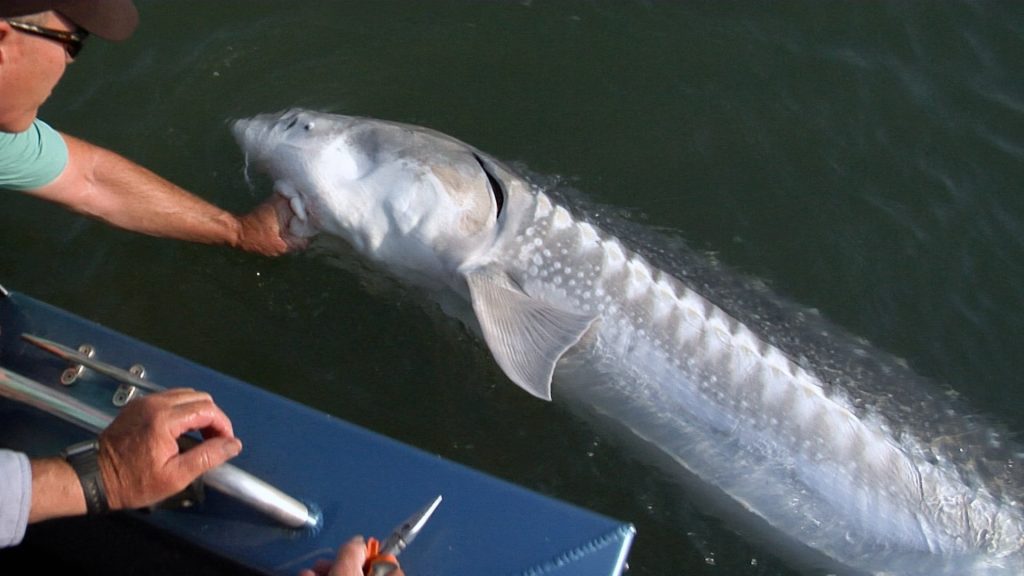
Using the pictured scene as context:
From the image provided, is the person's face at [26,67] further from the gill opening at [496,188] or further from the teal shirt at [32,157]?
the gill opening at [496,188]

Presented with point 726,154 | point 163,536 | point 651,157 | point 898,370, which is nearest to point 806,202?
point 726,154

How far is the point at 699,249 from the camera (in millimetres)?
4566

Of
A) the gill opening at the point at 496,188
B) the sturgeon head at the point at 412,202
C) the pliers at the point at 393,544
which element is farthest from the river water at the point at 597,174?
the pliers at the point at 393,544

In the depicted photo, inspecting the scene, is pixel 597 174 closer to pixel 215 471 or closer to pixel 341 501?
pixel 341 501

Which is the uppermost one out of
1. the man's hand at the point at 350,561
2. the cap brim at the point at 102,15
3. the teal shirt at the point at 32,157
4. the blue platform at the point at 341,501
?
the cap brim at the point at 102,15

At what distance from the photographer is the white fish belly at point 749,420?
350cm

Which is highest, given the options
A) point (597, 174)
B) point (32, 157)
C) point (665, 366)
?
point (32, 157)

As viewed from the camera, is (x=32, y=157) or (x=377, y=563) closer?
(x=377, y=563)

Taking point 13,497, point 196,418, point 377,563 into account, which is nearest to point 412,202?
point 196,418

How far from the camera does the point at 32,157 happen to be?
3553 millimetres

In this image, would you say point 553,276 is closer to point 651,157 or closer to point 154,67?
point 651,157

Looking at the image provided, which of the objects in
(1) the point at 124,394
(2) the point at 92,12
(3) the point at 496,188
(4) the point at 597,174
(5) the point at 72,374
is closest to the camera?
(2) the point at 92,12

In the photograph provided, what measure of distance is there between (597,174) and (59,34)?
9.68 feet

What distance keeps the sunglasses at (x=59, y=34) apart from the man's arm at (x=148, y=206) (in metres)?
1.39
